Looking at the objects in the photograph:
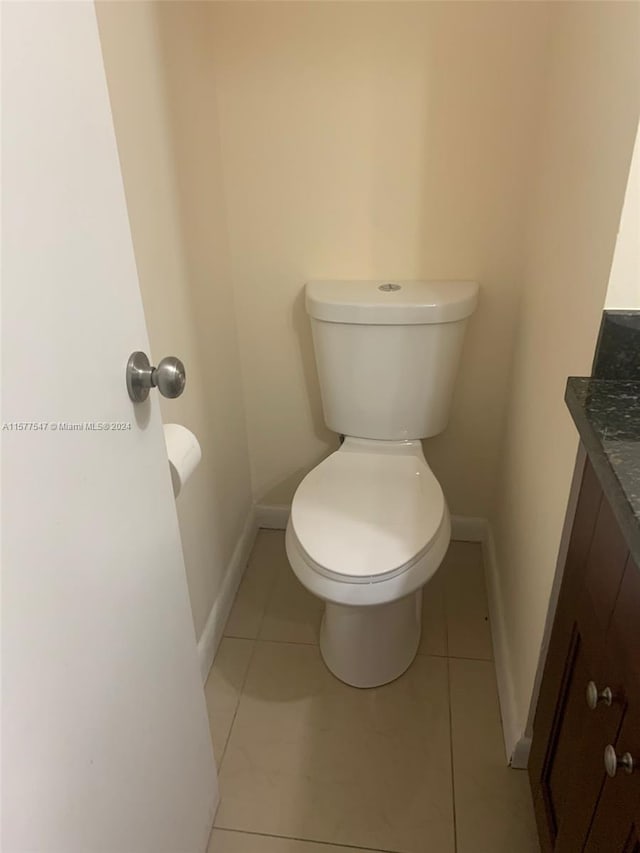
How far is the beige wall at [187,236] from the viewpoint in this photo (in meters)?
1.05

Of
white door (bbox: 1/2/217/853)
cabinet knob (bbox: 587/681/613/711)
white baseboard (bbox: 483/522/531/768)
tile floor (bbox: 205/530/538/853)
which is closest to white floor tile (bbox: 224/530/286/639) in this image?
tile floor (bbox: 205/530/538/853)

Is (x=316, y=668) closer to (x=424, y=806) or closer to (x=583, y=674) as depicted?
(x=424, y=806)

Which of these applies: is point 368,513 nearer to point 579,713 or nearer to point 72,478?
point 579,713

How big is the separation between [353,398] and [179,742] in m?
0.86

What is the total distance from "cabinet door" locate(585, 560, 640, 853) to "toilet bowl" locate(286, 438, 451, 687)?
0.52m

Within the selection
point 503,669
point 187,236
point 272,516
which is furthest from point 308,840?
point 187,236

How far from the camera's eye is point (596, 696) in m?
0.75

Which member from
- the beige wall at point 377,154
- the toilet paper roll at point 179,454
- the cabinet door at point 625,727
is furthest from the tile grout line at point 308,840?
the beige wall at point 377,154

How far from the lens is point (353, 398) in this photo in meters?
1.57

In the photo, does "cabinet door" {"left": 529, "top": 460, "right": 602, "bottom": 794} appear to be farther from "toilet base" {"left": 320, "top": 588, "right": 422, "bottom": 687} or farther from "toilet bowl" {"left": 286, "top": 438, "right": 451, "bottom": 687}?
"toilet base" {"left": 320, "top": 588, "right": 422, "bottom": 687}

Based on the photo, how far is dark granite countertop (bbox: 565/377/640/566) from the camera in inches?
25.8

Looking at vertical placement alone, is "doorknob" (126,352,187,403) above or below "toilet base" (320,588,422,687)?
above

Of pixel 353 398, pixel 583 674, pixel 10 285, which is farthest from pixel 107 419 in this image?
pixel 353 398

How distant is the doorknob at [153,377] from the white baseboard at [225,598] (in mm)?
822
